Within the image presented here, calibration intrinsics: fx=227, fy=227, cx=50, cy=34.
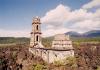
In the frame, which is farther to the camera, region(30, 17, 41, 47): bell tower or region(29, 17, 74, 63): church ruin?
region(30, 17, 41, 47): bell tower

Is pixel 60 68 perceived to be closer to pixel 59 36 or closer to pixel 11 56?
pixel 59 36

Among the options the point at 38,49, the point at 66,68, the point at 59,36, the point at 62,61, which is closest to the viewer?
the point at 66,68

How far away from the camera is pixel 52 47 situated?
6431 centimetres

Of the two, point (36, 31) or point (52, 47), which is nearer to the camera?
point (52, 47)

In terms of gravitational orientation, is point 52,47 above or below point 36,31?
below

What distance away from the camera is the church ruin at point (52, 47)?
60375 millimetres

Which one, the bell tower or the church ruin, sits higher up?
the bell tower

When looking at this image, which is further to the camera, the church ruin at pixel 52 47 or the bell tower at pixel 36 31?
the bell tower at pixel 36 31

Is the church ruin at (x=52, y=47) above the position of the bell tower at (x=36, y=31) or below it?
below

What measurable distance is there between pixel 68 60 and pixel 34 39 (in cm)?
1661

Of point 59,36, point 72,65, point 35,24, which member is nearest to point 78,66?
point 72,65

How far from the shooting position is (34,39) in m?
69.9

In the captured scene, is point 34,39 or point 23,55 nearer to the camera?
point 23,55

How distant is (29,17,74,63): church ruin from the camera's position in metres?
60.4
